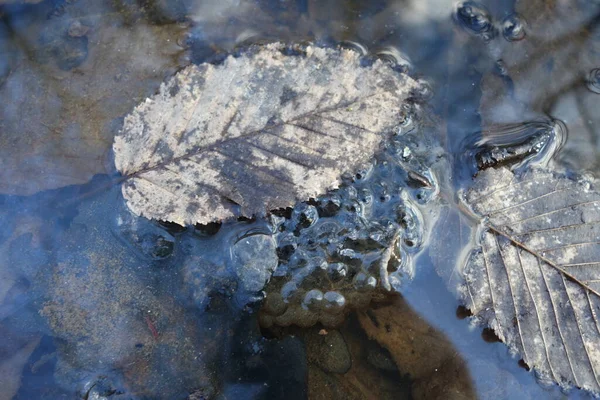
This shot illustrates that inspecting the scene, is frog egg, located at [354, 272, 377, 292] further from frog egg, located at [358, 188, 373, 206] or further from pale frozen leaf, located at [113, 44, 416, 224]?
pale frozen leaf, located at [113, 44, 416, 224]

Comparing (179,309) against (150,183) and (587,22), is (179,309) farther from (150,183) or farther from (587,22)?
(587,22)

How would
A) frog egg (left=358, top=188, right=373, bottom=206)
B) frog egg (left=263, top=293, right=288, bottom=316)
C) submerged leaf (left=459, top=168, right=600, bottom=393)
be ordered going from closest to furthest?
submerged leaf (left=459, top=168, right=600, bottom=393), frog egg (left=263, top=293, right=288, bottom=316), frog egg (left=358, top=188, right=373, bottom=206)

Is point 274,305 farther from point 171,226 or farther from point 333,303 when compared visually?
point 171,226

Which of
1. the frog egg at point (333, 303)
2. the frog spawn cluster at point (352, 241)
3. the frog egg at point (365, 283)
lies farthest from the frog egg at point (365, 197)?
the frog egg at point (333, 303)

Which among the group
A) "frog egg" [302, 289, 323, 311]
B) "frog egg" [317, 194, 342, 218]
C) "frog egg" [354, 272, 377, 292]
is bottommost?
"frog egg" [302, 289, 323, 311]

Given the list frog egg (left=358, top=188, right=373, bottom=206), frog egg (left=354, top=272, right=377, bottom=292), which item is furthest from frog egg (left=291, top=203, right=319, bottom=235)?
frog egg (left=354, top=272, right=377, bottom=292)

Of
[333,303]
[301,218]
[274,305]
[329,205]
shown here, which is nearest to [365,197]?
[329,205]

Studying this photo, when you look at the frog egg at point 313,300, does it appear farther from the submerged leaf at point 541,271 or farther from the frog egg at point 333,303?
the submerged leaf at point 541,271
